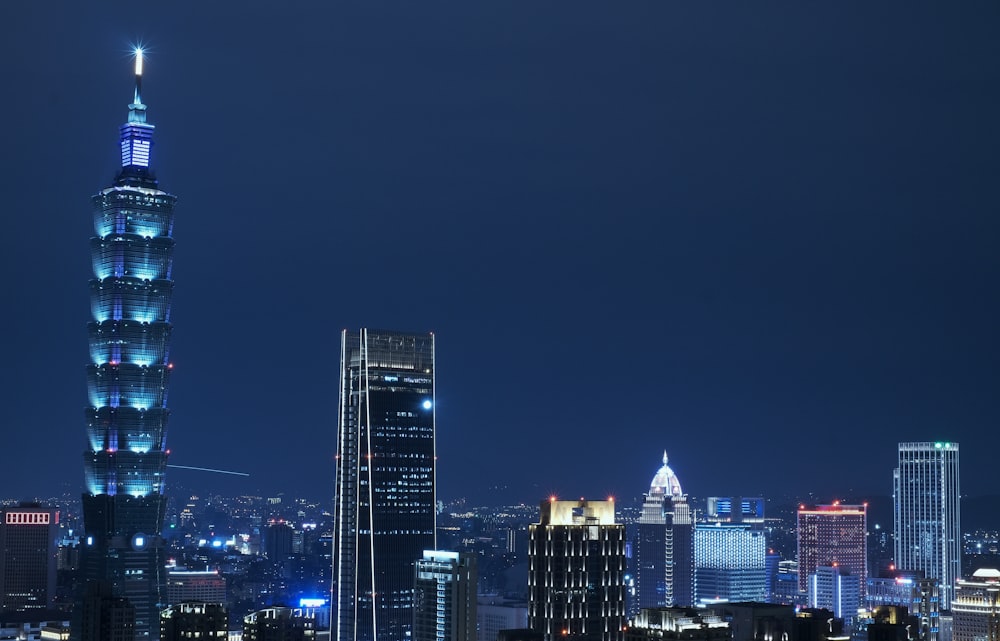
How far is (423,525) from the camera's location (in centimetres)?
9750

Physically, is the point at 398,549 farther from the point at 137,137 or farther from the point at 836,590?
the point at 836,590

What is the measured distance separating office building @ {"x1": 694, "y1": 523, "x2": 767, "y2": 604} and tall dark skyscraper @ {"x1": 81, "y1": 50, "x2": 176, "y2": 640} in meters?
52.7

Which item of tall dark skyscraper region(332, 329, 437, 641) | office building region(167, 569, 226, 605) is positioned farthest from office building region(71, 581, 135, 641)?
office building region(167, 569, 226, 605)

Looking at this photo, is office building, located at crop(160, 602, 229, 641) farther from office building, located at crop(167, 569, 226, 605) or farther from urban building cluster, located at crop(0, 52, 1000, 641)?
office building, located at crop(167, 569, 226, 605)

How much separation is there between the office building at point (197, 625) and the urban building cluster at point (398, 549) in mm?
145

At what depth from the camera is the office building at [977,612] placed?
9781cm

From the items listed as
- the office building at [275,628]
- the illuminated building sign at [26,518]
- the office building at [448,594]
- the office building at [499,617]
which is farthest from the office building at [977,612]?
the illuminated building sign at [26,518]

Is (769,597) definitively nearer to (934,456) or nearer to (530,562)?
(934,456)

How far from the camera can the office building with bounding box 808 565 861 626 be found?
131m

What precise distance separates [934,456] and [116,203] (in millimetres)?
82345

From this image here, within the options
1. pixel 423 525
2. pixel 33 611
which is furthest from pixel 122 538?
pixel 423 525

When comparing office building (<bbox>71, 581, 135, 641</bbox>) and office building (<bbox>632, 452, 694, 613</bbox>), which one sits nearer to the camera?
office building (<bbox>71, 581, 135, 641</bbox>)

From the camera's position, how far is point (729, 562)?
5802 inches

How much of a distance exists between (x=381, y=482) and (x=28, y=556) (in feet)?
140
